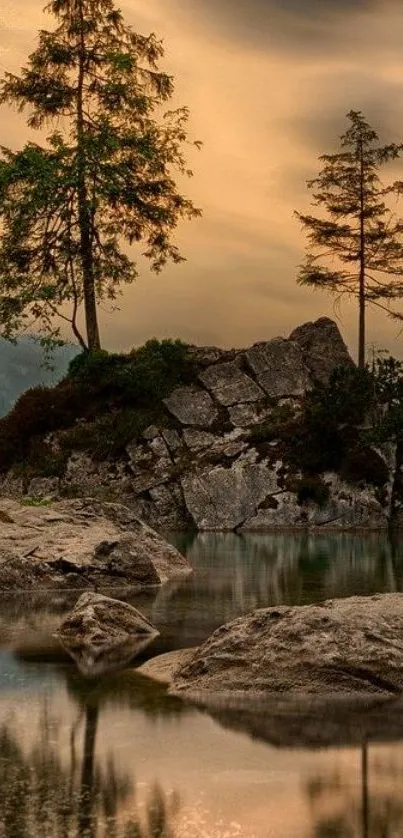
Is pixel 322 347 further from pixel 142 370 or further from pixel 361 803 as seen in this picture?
pixel 361 803

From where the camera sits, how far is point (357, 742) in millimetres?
6914

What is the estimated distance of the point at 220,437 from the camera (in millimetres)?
39250

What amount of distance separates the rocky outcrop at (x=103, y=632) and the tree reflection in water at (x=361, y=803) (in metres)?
4.18

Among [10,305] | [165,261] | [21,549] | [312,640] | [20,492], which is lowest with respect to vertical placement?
[312,640]

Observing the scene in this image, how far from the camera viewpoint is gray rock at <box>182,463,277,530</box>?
3600cm

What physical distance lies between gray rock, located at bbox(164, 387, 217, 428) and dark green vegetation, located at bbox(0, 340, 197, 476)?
40cm

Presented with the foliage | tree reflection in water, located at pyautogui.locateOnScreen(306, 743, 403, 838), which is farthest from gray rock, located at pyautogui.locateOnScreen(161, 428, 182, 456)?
tree reflection in water, located at pyautogui.locateOnScreen(306, 743, 403, 838)

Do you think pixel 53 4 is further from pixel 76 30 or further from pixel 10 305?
pixel 10 305

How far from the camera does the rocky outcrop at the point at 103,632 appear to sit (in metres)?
10.4

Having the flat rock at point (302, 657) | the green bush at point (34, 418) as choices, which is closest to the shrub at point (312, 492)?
the green bush at point (34, 418)

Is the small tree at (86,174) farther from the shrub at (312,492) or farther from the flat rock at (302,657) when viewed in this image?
the flat rock at (302,657)

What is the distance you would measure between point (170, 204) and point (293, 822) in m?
41.9

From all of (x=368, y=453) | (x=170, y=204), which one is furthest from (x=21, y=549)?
(x=170, y=204)

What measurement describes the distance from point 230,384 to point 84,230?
29.7 feet
